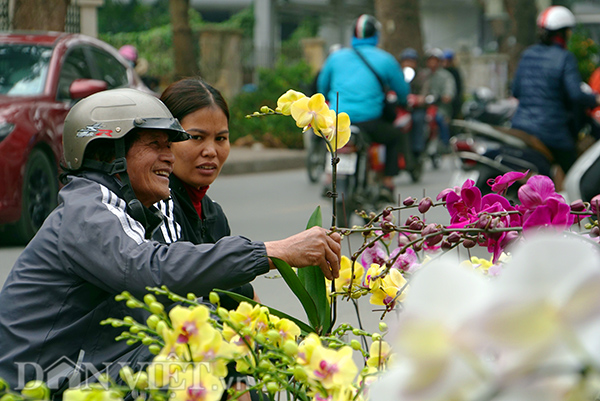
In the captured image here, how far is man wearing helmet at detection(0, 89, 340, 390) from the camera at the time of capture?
1.70 m

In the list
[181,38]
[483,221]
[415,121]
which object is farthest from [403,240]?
[181,38]

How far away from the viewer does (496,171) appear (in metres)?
7.36

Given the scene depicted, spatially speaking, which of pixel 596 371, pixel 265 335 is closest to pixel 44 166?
pixel 265 335

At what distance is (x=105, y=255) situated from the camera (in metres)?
1.72

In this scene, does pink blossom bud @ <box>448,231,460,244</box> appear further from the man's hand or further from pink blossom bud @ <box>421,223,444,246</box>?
the man's hand

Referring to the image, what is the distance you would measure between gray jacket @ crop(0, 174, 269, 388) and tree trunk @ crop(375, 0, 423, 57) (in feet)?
53.3

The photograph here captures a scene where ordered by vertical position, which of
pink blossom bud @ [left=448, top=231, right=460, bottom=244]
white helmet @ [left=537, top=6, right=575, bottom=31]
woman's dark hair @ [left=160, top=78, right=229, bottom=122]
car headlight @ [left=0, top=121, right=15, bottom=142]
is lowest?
car headlight @ [left=0, top=121, right=15, bottom=142]

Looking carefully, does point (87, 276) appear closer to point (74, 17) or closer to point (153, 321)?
point (153, 321)

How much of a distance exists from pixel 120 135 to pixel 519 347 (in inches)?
64.8

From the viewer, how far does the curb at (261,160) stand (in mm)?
13305

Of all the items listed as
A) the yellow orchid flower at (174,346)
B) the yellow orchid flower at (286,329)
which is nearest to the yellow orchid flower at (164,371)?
the yellow orchid flower at (174,346)

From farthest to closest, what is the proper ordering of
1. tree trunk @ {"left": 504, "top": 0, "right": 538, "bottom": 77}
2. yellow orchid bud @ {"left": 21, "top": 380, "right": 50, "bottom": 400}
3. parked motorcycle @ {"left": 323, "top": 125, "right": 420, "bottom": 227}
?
tree trunk @ {"left": 504, "top": 0, "right": 538, "bottom": 77}
parked motorcycle @ {"left": 323, "top": 125, "right": 420, "bottom": 227}
yellow orchid bud @ {"left": 21, "top": 380, "right": 50, "bottom": 400}

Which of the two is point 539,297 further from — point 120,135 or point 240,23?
point 240,23

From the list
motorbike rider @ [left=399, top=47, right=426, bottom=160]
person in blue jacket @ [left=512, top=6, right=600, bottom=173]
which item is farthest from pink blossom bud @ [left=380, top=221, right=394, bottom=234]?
motorbike rider @ [left=399, top=47, right=426, bottom=160]
